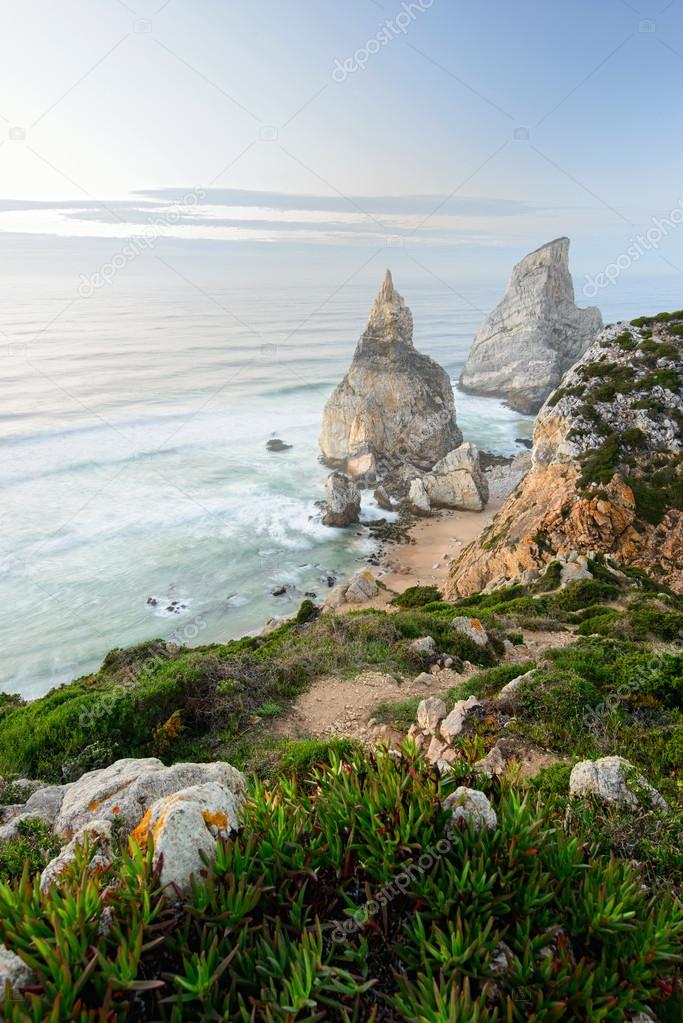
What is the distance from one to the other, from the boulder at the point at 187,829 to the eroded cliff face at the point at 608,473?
1715 cm

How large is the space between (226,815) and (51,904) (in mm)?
1104

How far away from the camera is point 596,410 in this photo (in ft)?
72.9

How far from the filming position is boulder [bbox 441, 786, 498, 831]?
3584 millimetres

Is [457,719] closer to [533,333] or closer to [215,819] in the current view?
[215,819]

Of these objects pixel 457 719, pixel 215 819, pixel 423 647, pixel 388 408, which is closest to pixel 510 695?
pixel 457 719

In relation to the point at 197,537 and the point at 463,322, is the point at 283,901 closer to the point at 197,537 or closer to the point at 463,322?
the point at 197,537

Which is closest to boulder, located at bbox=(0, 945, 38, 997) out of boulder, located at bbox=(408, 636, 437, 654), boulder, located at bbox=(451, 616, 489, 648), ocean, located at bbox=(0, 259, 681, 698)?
boulder, located at bbox=(408, 636, 437, 654)

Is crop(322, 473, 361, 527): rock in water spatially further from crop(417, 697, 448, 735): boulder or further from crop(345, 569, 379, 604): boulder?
crop(417, 697, 448, 735): boulder

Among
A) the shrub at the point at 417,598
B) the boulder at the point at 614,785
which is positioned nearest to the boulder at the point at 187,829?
the boulder at the point at 614,785

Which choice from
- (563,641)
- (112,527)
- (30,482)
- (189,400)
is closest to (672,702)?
(563,641)

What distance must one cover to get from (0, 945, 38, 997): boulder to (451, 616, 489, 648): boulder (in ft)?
35.1

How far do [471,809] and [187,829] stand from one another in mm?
1758

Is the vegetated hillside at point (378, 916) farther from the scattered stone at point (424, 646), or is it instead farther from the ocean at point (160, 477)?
the ocean at point (160, 477)

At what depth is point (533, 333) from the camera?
6562cm
